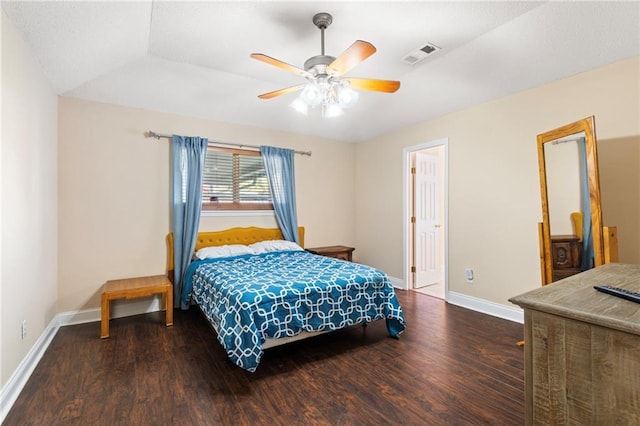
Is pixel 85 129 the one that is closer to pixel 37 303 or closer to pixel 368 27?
pixel 37 303

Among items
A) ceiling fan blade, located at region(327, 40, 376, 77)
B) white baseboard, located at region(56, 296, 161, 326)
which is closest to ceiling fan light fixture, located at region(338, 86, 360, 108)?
ceiling fan blade, located at region(327, 40, 376, 77)

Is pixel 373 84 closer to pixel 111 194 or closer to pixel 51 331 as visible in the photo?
pixel 111 194

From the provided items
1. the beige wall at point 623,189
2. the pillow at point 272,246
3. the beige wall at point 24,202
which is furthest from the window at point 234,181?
the beige wall at point 623,189

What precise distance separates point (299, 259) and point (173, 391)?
199cm

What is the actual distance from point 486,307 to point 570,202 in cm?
164

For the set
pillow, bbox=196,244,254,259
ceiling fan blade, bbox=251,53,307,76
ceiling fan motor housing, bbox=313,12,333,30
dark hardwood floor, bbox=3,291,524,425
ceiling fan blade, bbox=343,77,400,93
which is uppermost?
ceiling fan motor housing, bbox=313,12,333,30

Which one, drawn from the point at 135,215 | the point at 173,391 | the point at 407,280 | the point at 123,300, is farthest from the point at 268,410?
the point at 407,280

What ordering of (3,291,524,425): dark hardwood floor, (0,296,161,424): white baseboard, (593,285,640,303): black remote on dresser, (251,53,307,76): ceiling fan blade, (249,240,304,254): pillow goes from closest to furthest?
(593,285,640,303): black remote on dresser
(3,291,524,425): dark hardwood floor
(0,296,161,424): white baseboard
(251,53,307,76): ceiling fan blade
(249,240,304,254): pillow

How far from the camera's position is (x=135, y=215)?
3.70m

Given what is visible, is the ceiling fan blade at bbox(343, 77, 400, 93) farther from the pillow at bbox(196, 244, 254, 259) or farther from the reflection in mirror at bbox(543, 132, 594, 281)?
the pillow at bbox(196, 244, 254, 259)

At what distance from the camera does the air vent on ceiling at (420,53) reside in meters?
2.88

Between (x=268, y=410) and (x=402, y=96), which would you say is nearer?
(x=268, y=410)

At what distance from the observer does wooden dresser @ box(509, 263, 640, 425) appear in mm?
922

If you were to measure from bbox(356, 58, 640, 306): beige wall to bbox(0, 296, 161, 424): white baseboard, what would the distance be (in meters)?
3.70
